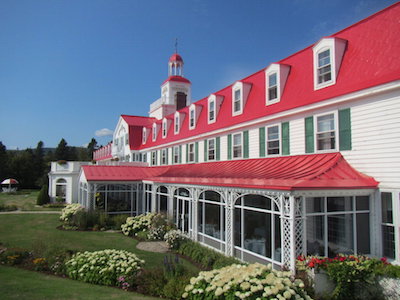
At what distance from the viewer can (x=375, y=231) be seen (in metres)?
10.7

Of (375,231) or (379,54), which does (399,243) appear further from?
(379,54)

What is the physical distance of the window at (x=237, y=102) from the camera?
736 inches

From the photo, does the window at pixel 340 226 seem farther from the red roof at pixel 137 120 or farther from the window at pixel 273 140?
the red roof at pixel 137 120

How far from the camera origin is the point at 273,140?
15656 mm

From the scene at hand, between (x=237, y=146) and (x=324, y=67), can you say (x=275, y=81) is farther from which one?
(x=237, y=146)

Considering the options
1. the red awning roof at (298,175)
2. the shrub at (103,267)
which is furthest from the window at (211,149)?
the shrub at (103,267)

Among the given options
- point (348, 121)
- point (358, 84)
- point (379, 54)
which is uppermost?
point (379, 54)

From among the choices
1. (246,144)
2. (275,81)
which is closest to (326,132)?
(275,81)

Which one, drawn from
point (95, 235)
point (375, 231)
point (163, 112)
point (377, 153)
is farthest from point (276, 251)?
point (163, 112)

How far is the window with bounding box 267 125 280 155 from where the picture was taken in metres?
15.5

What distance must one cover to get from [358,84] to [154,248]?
11.6 meters

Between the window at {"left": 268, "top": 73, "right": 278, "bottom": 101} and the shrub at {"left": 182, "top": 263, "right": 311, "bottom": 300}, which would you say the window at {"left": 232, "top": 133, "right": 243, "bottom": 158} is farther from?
the shrub at {"left": 182, "top": 263, "right": 311, "bottom": 300}

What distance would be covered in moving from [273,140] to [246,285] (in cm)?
988

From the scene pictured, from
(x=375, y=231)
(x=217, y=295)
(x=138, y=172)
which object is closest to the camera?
(x=217, y=295)
